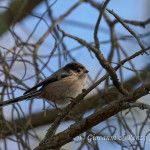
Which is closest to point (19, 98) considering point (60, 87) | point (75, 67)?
point (60, 87)

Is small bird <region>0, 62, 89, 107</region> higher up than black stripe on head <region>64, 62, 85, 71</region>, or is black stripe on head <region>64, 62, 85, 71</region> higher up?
black stripe on head <region>64, 62, 85, 71</region>

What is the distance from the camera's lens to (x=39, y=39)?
165 inches

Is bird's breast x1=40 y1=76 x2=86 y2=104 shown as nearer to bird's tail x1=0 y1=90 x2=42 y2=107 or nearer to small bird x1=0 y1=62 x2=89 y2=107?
small bird x1=0 y1=62 x2=89 y2=107

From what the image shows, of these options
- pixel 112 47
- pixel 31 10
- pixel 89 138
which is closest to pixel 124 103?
pixel 89 138

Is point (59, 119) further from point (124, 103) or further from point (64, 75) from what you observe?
point (64, 75)

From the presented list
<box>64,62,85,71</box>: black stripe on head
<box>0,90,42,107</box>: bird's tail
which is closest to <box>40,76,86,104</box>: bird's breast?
<box>0,90,42,107</box>: bird's tail

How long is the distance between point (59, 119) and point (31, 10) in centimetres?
296

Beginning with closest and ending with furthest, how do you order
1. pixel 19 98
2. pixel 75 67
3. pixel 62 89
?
pixel 19 98 < pixel 62 89 < pixel 75 67

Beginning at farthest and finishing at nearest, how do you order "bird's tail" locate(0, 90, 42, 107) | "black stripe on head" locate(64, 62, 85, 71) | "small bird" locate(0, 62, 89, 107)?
"black stripe on head" locate(64, 62, 85, 71) < "small bird" locate(0, 62, 89, 107) < "bird's tail" locate(0, 90, 42, 107)

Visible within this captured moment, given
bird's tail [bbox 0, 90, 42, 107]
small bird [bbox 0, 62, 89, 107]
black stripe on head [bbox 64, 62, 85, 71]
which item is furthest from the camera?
black stripe on head [bbox 64, 62, 85, 71]

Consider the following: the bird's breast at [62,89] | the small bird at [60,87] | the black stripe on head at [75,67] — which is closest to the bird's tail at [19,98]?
the small bird at [60,87]

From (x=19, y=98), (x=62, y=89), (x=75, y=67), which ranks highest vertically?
(x=75, y=67)

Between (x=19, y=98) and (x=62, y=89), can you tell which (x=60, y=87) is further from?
(x=19, y=98)

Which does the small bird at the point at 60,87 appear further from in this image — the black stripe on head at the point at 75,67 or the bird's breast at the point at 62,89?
the black stripe on head at the point at 75,67
